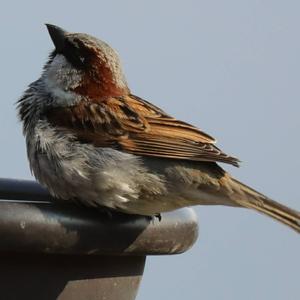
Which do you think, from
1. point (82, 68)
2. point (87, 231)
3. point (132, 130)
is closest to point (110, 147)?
point (132, 130)

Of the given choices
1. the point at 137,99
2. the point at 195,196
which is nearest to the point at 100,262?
the point at 195,196

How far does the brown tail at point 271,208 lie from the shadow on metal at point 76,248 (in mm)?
610

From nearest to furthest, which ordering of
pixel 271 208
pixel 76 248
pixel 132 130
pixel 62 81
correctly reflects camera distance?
pixel 76 248
pixel 271 208
pixel 132 130
pixel 62 81

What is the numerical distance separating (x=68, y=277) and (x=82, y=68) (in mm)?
1416

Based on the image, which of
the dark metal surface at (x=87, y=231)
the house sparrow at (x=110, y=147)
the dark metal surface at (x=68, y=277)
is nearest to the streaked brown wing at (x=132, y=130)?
the house sparrow at (x=110, y=147)

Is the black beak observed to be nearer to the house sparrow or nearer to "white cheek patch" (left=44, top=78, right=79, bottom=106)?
the house sparrow

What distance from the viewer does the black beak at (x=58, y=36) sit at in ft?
10.3

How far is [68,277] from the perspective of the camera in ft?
6.22

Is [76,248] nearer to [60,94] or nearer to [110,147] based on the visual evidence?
[110,147]

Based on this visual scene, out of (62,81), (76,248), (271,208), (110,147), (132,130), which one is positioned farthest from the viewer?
(62,81)

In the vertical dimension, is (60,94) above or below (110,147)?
above

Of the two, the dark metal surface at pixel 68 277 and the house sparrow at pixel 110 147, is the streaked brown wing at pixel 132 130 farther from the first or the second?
the dark metal surface at pixel 68 277

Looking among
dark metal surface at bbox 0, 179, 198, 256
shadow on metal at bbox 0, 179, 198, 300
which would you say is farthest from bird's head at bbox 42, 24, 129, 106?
shadow on metal at bbox 0, 179, 198, 300

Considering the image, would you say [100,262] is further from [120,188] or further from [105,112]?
[105,112]
